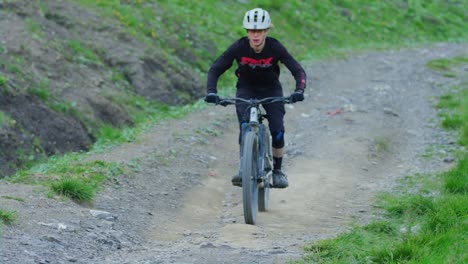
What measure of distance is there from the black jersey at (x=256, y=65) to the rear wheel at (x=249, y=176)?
28.7 inches

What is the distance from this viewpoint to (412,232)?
6.98 meters

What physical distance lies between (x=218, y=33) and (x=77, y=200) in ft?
44.7

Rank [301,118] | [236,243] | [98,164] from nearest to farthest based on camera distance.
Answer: [236,243] < [98,164] < [301,118]

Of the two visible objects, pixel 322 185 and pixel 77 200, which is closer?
pixel 77 200

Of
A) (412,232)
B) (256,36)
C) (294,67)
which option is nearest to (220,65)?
(256,36)

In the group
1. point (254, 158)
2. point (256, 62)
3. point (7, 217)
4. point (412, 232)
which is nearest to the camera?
point (7, 217)

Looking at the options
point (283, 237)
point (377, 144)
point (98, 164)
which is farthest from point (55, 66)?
point (283, 237)

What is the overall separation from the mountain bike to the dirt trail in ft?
0.78

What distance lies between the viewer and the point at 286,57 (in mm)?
8203

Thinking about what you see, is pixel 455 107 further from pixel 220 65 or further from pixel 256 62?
pixel 220 65

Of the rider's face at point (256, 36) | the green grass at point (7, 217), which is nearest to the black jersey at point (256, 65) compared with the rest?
the rider's face at point (256, 36)

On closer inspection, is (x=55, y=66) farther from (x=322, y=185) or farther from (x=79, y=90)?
(x=322, y=185)

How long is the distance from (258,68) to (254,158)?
3.15 ft

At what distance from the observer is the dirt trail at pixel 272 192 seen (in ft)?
22.2
